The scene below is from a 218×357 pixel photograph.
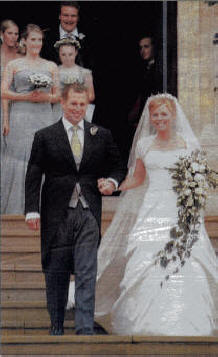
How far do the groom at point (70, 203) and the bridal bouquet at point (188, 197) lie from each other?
50 cm

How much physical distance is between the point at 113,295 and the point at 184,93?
1.73 meters

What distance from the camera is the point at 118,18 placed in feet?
26.3

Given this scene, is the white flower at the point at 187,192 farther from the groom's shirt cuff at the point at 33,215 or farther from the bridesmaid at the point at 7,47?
the bridesmaid at the point at 7,47

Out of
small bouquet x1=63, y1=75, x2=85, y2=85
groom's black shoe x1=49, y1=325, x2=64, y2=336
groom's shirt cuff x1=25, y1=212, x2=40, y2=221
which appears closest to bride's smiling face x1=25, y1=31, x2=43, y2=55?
small bouquet x1=63, y1=75, x2=85, y2=85

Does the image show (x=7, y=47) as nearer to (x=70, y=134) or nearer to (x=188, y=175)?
(x=70, y=134)

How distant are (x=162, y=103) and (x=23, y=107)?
1158 millimetres

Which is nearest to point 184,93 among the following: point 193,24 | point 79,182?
point 193,24

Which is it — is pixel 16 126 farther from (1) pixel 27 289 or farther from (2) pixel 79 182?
(1) pixel 27 289

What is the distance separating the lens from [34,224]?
7.70 meters

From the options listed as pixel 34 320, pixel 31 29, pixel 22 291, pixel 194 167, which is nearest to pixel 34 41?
pixel 31 29

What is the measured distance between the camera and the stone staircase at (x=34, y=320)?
7363 millimetres

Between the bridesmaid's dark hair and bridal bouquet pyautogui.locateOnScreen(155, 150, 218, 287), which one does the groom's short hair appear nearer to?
the bridesmaid's dark hair

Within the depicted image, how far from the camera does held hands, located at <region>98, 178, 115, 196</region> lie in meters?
7.62

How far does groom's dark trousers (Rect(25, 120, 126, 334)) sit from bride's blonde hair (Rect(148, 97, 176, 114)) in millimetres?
556
